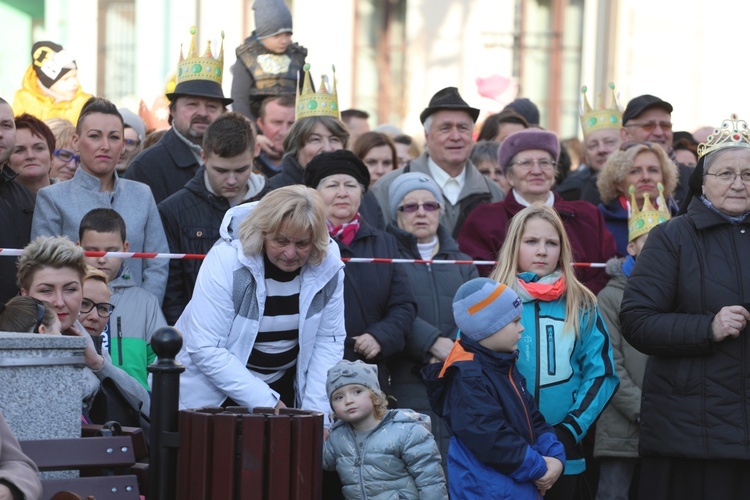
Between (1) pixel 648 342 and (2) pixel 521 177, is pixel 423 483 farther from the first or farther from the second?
(2) pixel 521 177

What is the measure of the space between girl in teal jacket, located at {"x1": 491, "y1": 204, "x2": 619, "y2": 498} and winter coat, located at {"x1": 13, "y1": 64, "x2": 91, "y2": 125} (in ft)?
15.2

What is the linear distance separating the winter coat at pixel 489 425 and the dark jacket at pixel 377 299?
1.08m

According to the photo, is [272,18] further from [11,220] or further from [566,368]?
[566,368]

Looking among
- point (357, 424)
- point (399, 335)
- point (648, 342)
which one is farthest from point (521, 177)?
point (357, 424)

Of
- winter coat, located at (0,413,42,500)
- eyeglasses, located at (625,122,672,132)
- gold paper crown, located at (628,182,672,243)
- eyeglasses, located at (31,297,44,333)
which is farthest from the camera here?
eyeglasses, located at (625,122,672,132)

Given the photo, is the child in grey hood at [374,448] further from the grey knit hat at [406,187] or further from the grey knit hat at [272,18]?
the grey knit hat at [272,18]

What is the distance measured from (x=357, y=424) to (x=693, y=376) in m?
1.58

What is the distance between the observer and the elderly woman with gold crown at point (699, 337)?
21.3 ft

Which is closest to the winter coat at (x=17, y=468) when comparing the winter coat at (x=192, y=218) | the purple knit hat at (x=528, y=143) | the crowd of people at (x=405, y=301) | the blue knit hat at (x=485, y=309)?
the crowd of people at (x=405, y=301)

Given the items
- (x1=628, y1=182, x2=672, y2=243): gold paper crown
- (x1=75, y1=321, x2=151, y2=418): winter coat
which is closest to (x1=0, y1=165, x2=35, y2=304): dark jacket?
(x1=75, y1=321, x2=151, y2=418): winter coat

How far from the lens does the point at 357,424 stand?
6348 mm

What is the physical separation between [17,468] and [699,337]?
3.23 metres

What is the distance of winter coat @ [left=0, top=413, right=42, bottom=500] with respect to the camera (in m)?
4.51

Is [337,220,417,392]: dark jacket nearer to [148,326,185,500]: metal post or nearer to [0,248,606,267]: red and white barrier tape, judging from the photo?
[0,248,606,267]: red and white barrier tape
